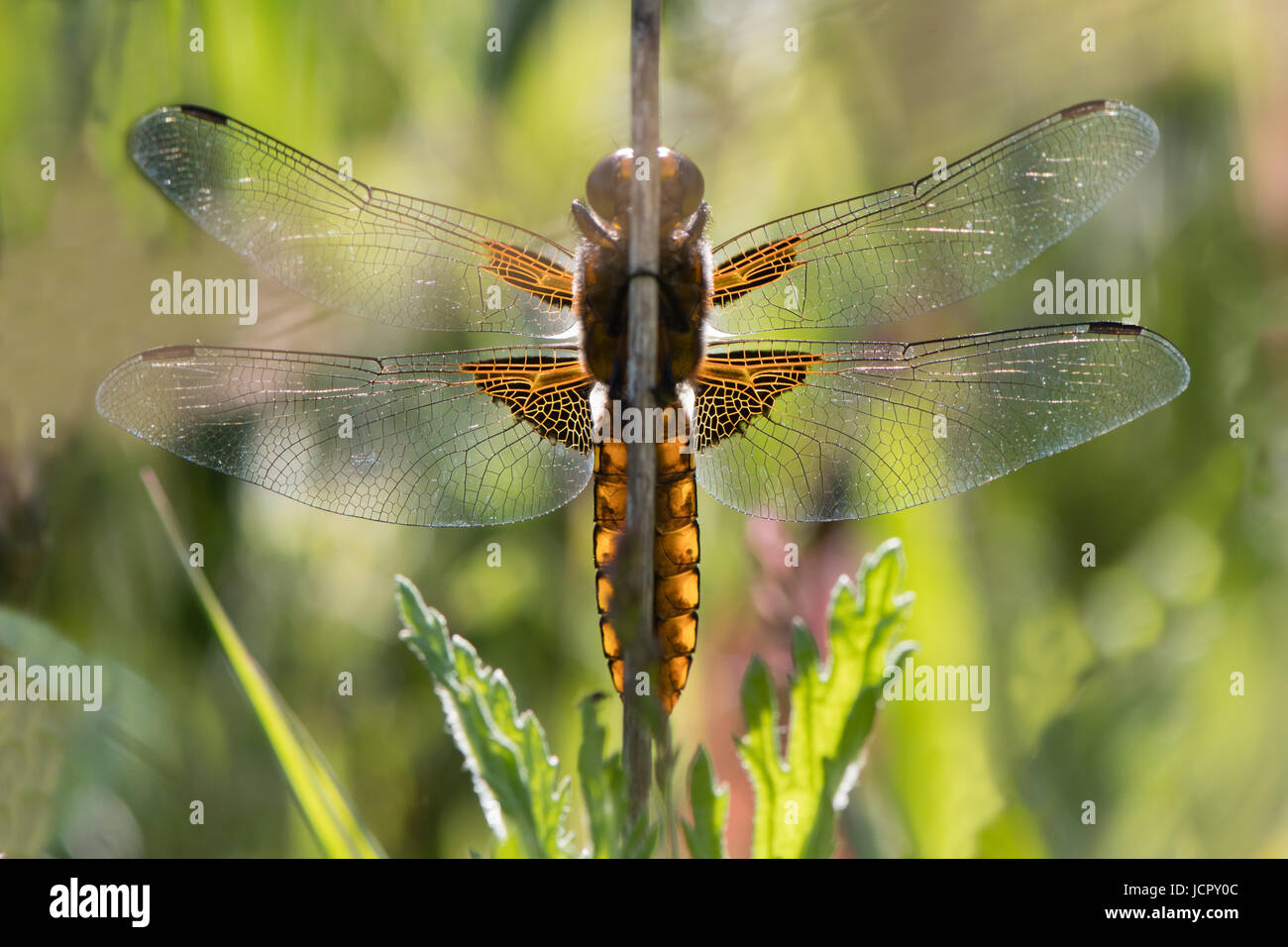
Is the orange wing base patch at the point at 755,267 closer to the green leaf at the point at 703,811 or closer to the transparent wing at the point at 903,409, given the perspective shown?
the transparent wing at the point at 903,409

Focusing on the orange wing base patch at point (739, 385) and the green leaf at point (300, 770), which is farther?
the orange wing base patch at point (739, 385)

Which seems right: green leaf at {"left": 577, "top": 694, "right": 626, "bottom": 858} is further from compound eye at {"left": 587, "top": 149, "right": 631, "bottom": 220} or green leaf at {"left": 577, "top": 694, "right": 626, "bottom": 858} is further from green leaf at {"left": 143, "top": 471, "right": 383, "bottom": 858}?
compound eye at {"left": 587, "top": 149, "right": 631, "bottom": 220}

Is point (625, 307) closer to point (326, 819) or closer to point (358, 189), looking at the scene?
point (358, 189)

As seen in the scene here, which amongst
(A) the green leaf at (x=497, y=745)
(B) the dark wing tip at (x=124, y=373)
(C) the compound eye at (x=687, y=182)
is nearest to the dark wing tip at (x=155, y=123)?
(B) the dark wing tip at (x=124, y=373)

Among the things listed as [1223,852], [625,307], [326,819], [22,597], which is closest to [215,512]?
[22,597]

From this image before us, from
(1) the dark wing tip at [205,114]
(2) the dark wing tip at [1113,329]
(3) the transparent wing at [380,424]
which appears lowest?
(3) the transparent wing at [380,424]

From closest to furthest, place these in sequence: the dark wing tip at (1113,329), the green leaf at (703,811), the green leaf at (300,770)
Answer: the green leaf at (703,811), the green leaf at (300,770), the dark wing tip at (1113,329)

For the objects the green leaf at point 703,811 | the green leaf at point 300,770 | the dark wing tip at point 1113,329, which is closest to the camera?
the green leaf at point 703,811
